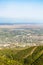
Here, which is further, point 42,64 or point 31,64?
point 31,64

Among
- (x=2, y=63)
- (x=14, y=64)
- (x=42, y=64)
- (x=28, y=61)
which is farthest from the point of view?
(x=28, y=61)

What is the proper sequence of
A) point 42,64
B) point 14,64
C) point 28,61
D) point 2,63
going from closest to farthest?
point 2,63, point 14,64, point 42,64, point 28,61

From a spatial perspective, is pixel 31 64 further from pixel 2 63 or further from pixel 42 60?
pixel 2 63

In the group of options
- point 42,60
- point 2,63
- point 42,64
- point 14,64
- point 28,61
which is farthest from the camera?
point 28,61

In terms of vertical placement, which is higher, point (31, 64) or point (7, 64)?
point (7, 64)

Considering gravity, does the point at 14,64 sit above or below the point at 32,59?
above

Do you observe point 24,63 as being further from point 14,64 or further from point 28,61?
point 14,64

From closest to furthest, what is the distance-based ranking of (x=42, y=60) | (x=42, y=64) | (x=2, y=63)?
(x=2, y=63), (x=42, y=64), (x=42, y=60)

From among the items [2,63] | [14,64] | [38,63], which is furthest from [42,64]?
[2,63]

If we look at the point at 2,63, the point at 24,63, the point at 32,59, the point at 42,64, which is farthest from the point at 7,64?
the point at 32,59
